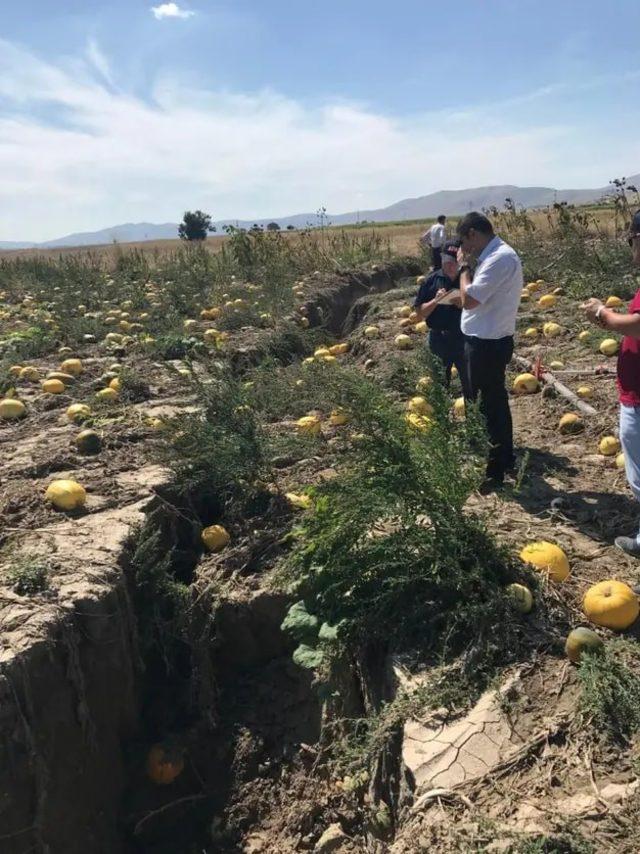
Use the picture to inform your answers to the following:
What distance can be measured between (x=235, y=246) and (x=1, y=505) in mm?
13371

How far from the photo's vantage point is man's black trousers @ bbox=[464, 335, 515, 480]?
15.2 feet

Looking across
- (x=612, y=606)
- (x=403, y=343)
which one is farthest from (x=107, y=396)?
(x=612, y=606)

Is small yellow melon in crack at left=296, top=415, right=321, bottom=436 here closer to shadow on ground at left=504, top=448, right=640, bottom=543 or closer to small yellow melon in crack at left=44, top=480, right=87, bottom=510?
shadow on ground at left=504, top=448, right=640, bottom=543

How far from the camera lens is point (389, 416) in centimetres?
349

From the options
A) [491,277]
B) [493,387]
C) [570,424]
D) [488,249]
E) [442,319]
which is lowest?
[570,424]

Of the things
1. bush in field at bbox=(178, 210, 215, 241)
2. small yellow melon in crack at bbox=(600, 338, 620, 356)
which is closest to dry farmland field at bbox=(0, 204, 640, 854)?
small yellow melon in crack at bbox=(600, 338, 620, 356)

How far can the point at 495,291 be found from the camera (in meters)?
4.45

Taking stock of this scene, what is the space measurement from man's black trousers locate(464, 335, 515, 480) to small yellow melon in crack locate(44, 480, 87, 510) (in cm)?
285

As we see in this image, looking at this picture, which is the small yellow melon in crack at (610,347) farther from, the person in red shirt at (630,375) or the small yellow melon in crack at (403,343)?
the person in red shirt at (630,375)

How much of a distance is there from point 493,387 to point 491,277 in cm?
78

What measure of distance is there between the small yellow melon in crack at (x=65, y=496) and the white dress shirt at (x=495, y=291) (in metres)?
2.93

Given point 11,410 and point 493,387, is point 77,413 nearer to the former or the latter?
point 11,410

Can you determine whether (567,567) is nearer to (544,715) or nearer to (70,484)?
(544,715)

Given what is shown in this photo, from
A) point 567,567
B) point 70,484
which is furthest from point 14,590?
point 567,567
